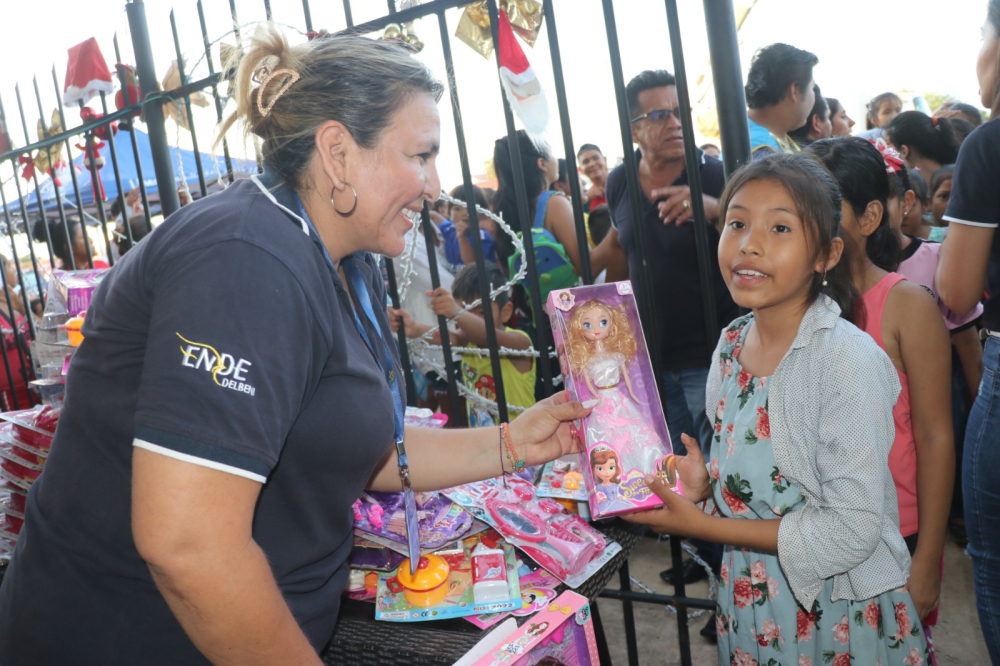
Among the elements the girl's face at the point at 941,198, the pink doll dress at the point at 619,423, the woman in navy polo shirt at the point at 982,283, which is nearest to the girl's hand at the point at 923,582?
the woman in navy polo shirt at the point at 982,283

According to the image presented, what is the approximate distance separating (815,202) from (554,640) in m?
0.96

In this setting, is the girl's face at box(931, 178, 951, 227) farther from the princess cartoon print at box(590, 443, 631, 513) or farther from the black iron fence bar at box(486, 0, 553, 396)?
the princess cartoon print at box(590, 443, 631, 513)

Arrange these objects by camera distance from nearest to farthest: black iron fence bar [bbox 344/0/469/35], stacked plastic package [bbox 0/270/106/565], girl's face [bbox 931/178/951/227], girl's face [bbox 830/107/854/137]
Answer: black iron fence bar [bbox 344/0/469/35]
stacked plastic package [bbox 0/270/106/565]
girl's face [bbox 931/178/951/227]
girl's face [bbox 830/107/854/137]

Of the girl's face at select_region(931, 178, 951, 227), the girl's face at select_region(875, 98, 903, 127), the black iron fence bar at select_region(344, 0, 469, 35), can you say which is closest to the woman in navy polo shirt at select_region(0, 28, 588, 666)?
the black iron fence bar at select_region(344, 0, 469, 35)

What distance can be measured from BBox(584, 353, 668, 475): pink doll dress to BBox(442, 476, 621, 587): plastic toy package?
21 centimetres

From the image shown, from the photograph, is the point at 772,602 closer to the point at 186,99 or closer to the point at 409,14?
the point at 409,14

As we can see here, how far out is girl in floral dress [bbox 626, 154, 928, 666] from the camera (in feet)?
4.17

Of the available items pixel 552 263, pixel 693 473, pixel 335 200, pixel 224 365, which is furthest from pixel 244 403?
pixel 552 263

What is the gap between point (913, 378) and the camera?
1524mm

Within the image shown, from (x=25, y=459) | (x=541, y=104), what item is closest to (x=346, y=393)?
(x=541, y=104)

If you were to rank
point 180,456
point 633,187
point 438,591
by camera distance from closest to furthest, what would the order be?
point 180,456 → point 438,591 → point 633,187

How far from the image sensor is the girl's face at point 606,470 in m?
1.39

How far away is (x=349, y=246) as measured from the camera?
1.19 meters

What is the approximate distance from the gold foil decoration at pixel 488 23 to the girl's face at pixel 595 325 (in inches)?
28.8
